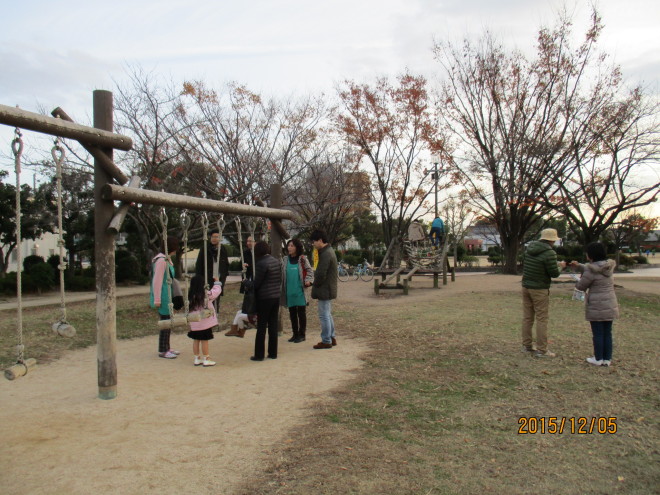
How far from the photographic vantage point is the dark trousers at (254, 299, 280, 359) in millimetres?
6168

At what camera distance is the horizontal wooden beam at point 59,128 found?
145 inches

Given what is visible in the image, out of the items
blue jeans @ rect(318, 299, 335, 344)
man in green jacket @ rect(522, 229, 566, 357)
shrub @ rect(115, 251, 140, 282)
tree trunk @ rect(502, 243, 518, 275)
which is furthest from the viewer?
shrub @ rect(115, 251, 140, 282)

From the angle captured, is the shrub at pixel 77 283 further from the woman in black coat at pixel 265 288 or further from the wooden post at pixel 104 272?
the wooden post at pixel 104 272

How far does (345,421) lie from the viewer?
402cm

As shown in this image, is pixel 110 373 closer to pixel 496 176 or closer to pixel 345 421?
pixel 345 421

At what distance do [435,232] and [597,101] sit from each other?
671 centimetres

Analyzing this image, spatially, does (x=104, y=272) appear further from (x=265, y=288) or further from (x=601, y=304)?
(x=601, y=304)

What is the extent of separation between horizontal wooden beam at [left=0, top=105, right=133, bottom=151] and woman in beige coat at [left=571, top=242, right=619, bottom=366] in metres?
5.01

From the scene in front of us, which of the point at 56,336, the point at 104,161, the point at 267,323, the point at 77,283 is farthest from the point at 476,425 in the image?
the point at 77,283

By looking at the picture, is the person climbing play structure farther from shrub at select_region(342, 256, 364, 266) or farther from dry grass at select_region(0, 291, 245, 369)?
shrub at select_region(342, 256, 364, 266)

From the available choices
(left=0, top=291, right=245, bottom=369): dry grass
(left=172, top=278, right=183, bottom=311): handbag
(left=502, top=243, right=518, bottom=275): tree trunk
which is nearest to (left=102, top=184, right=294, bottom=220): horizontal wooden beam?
(left=172, top=278, right=183, bottom=311): handbag
